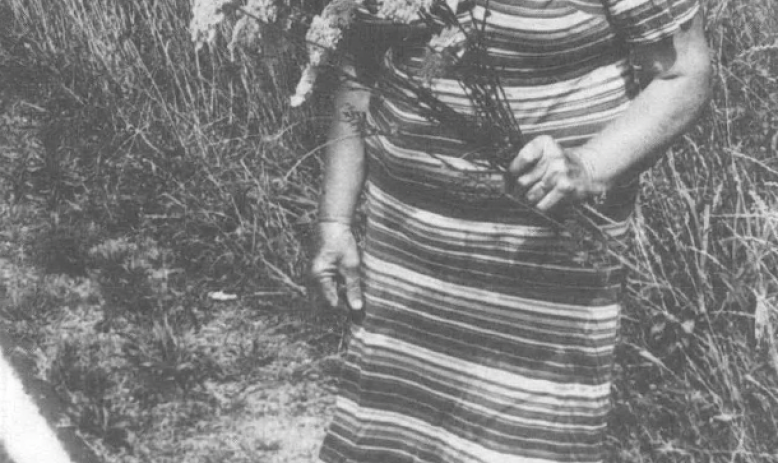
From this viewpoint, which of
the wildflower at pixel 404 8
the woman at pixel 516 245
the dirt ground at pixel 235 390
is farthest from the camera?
the dirt ground at pixel 235 390

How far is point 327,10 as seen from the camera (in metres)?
1.58

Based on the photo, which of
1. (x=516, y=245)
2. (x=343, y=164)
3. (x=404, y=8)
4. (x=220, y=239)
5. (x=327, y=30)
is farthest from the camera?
(x=220, y=239)

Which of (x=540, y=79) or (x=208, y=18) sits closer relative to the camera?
(x=208, y=18)

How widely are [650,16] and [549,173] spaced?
294 millimetres

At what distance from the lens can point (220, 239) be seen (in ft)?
14.2

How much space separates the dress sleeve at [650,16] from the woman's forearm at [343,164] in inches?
26.2

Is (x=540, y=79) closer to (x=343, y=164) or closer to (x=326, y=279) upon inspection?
(x=343, y=164)

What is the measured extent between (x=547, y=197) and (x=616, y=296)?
1.14ft

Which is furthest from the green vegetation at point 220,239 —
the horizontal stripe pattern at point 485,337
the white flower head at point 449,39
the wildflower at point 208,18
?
the horizontal stripe pattern at point 485,337

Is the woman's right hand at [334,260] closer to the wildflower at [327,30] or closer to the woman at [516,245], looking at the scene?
the woman at [516,245]

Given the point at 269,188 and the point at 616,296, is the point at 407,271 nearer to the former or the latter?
the point at 616,296

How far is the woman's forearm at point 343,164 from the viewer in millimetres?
2152

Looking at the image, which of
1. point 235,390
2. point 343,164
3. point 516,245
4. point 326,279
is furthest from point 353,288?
point 235,390

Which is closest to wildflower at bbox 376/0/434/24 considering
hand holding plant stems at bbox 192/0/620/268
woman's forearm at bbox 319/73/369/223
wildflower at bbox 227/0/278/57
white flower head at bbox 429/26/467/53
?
hand holding plant stems at bbox 192/0/620/268
